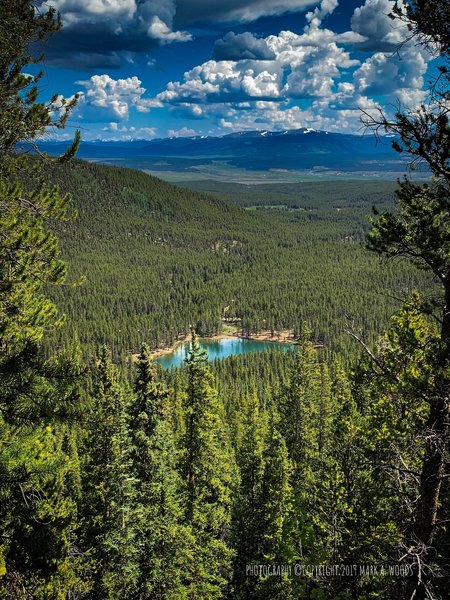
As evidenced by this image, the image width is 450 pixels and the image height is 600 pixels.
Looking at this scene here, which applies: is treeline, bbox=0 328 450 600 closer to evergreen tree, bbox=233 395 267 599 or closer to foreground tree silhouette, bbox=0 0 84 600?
evergreen tree, bbox=233 395 267 599

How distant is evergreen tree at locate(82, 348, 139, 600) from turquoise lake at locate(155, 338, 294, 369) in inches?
4308

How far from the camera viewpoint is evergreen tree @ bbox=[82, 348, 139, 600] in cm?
1806

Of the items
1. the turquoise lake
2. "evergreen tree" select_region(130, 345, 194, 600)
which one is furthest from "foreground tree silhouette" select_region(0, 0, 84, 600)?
the turquoise lake

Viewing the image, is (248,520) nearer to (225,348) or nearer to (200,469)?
(200,469)

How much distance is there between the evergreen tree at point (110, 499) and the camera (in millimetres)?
18062

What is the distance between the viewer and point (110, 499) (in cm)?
1827

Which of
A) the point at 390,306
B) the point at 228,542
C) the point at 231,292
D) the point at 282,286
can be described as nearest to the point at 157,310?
the point at 231,292

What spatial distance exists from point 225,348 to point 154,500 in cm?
12360

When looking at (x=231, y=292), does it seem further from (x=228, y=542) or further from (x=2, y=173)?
(x=2, y=173)

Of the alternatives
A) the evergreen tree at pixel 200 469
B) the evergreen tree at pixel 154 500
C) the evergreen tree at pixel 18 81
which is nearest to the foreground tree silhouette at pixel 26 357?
the evergreen tree at pixel 18 81

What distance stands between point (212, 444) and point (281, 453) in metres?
4.00

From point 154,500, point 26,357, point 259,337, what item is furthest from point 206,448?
point 259,337

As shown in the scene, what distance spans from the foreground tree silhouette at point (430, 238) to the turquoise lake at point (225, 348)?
121564mm

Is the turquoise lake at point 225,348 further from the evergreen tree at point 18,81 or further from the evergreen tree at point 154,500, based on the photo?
the evergreen tree at point 18,81
